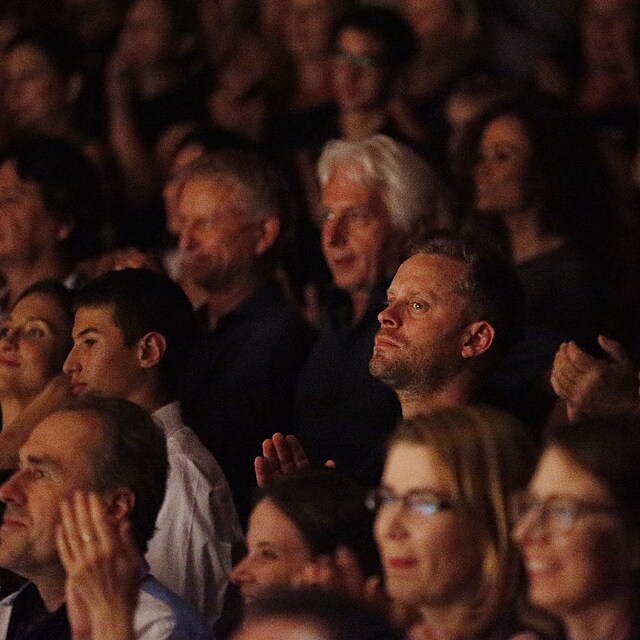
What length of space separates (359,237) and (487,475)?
1.61m

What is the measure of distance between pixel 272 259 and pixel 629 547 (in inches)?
88.0

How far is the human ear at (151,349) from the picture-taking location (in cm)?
407

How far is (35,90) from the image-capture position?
6.29 meters

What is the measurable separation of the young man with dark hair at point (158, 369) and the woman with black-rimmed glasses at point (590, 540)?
47.4 inches

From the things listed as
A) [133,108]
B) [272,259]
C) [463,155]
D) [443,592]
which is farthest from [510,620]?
[133,108]

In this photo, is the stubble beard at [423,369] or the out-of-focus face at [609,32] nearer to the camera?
the stubble beard at [423,369]

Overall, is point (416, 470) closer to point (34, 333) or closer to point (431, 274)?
point (431, 274)

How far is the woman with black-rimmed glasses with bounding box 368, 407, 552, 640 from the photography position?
8.97 ft

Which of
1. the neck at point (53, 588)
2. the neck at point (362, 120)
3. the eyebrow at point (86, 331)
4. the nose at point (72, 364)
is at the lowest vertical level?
the neck at point (53, 588)

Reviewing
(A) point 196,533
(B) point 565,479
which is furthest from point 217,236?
(B) point 565,479

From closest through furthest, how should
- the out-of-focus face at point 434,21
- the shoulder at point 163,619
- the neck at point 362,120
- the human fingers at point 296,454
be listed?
the shoulder at point 163,619
the human fingers at point 296,454
the neck at point 362,120
the out-of-focus face at point 434,21

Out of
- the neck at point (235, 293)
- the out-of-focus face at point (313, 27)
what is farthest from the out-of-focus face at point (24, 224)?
the out-of-focus face at point (313, 27)

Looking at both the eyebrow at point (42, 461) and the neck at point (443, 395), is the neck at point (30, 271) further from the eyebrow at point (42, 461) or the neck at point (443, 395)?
the eyebrow at point (42, 461)

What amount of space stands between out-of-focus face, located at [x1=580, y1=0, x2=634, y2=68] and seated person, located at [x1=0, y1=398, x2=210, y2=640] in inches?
107
